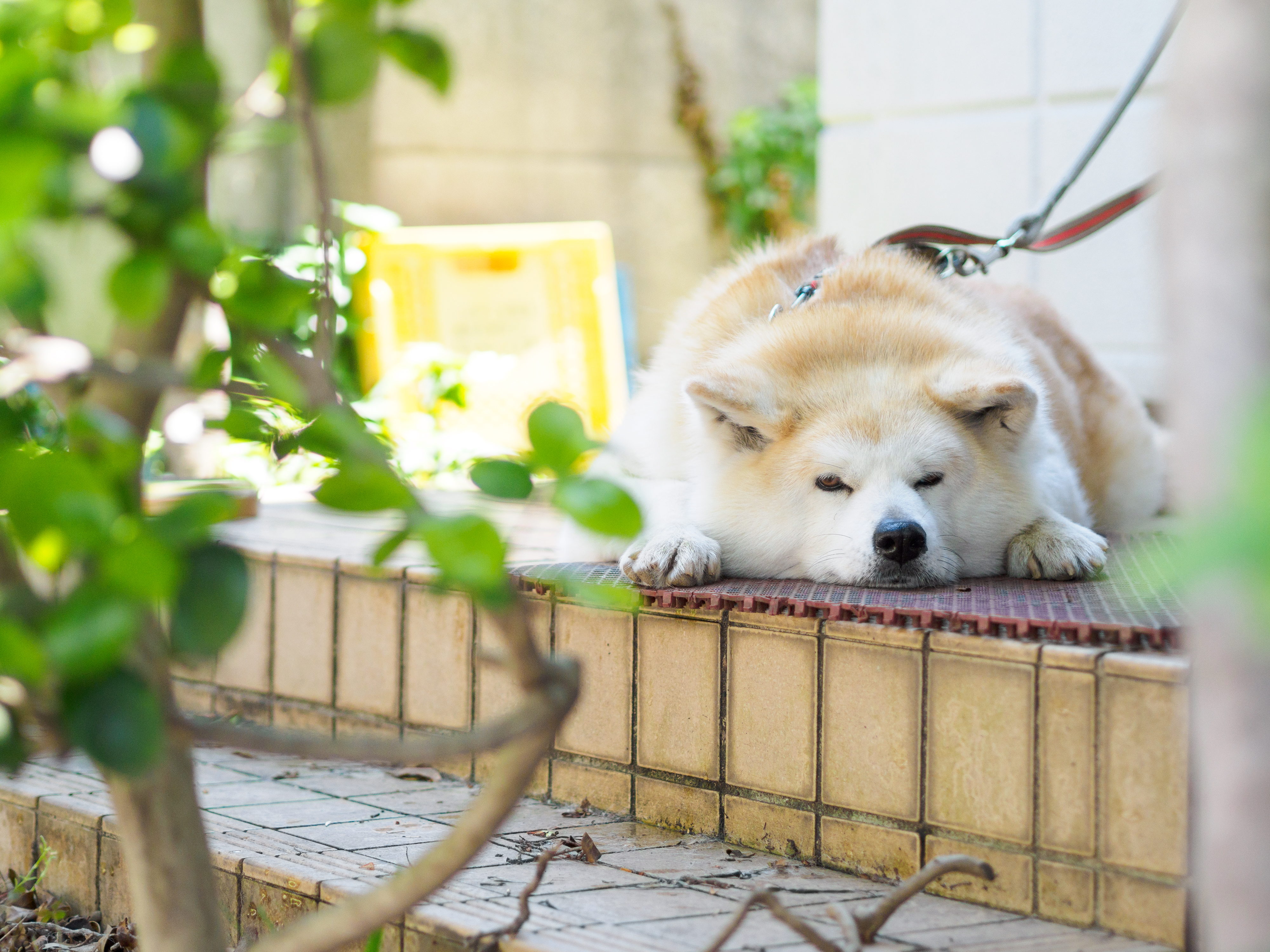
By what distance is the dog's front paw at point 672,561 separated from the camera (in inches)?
84.0

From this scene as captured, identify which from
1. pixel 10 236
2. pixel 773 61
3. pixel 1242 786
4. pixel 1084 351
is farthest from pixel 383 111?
pixel 1242 786

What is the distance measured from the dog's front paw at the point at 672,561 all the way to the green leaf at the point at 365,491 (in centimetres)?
115

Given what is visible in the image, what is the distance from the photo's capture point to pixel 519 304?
593 centimetres

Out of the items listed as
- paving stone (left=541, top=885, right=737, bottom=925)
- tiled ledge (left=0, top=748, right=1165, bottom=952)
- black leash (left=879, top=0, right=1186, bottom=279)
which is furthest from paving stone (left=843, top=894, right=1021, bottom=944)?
black leash (left=879, top=0, right=1186, bottom=279)

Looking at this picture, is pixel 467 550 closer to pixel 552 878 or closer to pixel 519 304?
pixel 552 878

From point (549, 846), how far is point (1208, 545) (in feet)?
5.04

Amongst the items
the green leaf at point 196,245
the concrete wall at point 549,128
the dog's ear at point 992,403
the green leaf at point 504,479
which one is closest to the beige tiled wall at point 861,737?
the green leaf at point 504,479

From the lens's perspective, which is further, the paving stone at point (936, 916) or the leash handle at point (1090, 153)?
the leash handle at point (1090, 153)

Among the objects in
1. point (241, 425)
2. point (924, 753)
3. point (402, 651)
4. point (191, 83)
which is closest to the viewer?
point (191, 83)

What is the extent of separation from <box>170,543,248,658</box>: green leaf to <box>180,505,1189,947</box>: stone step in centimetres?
72

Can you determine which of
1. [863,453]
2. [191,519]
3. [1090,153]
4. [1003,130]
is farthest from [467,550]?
[1003,130]

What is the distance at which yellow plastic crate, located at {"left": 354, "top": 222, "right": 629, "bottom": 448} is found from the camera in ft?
18.8

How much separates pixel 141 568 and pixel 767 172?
746 cm

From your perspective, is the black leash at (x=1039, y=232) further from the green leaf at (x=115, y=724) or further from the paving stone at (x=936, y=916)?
the green leaf at (x=115, y=724)
